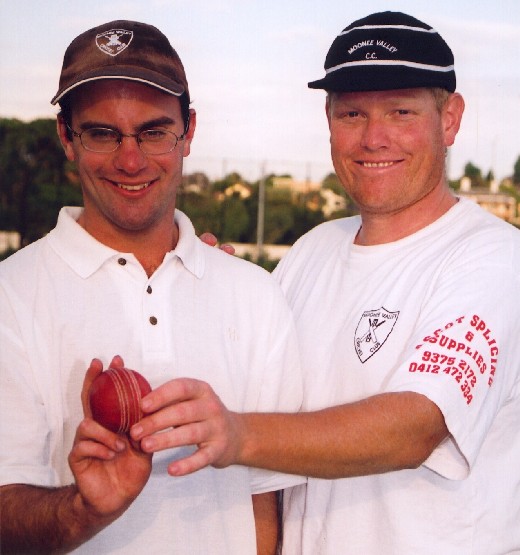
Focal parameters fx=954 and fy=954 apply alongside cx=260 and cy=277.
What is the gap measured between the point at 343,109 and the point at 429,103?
1.25 feet

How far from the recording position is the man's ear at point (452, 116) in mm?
4293

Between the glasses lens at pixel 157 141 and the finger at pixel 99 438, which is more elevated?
the glasses lens at pixel 157 141

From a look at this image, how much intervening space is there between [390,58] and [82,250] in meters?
1.57

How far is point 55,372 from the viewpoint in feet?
10.9

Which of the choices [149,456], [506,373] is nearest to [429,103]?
[506,373]

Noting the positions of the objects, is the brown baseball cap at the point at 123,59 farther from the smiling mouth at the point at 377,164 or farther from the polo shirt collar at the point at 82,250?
the smiling mouth at the point at 377,164

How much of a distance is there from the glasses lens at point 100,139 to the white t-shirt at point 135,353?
29 centimetres

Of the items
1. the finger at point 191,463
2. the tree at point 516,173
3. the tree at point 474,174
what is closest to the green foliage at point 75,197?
the finger at point 191,463

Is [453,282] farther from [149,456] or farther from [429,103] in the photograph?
[149,456]

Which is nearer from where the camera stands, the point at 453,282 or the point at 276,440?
the point at 276,440

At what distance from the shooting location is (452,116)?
4.34 metres

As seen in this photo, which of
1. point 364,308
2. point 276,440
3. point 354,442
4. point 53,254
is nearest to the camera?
point 276,440

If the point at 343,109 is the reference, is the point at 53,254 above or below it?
below

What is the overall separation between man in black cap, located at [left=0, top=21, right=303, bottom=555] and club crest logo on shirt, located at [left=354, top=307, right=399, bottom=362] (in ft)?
0.92
